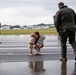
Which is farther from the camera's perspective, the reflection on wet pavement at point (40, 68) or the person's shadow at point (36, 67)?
the person's shadow at point (36, 67)

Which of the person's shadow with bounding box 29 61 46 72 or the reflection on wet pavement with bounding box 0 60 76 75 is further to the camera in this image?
the person's shadow with bounding box 29 61 46 72

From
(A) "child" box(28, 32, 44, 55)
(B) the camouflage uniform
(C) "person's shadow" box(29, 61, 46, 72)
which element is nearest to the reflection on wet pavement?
(C) "person's shadow" box(29, 61, 46, 72)

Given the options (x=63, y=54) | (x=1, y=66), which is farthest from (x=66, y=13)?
(x=1, y=66)

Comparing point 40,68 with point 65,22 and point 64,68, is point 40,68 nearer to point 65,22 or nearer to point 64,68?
point 64,68

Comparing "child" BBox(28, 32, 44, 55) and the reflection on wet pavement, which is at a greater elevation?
"child" BBox(28, 32, 44, 55)

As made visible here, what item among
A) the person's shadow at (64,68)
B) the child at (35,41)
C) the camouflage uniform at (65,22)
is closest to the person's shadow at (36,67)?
the person's shadow at (64,68)

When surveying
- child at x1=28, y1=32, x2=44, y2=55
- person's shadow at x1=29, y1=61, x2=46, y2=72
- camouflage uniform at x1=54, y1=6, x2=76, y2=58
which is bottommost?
person's shadow at x1=29, y1=61, x2=46, y2=72

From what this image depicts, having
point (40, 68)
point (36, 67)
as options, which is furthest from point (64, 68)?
point (36, 67)

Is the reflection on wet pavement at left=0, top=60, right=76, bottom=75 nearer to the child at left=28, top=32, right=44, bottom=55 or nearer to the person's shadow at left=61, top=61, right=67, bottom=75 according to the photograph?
the person's shadow at left=61, top=61, right=67, bottom=75

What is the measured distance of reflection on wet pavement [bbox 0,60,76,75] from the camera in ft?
33.3

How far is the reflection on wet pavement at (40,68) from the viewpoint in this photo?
10151 millimetres

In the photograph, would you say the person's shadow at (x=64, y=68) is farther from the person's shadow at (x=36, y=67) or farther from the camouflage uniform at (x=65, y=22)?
the camouflage uniform at (x=65, y=22)

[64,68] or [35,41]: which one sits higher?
[35,41]

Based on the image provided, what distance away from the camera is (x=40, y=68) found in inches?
437
